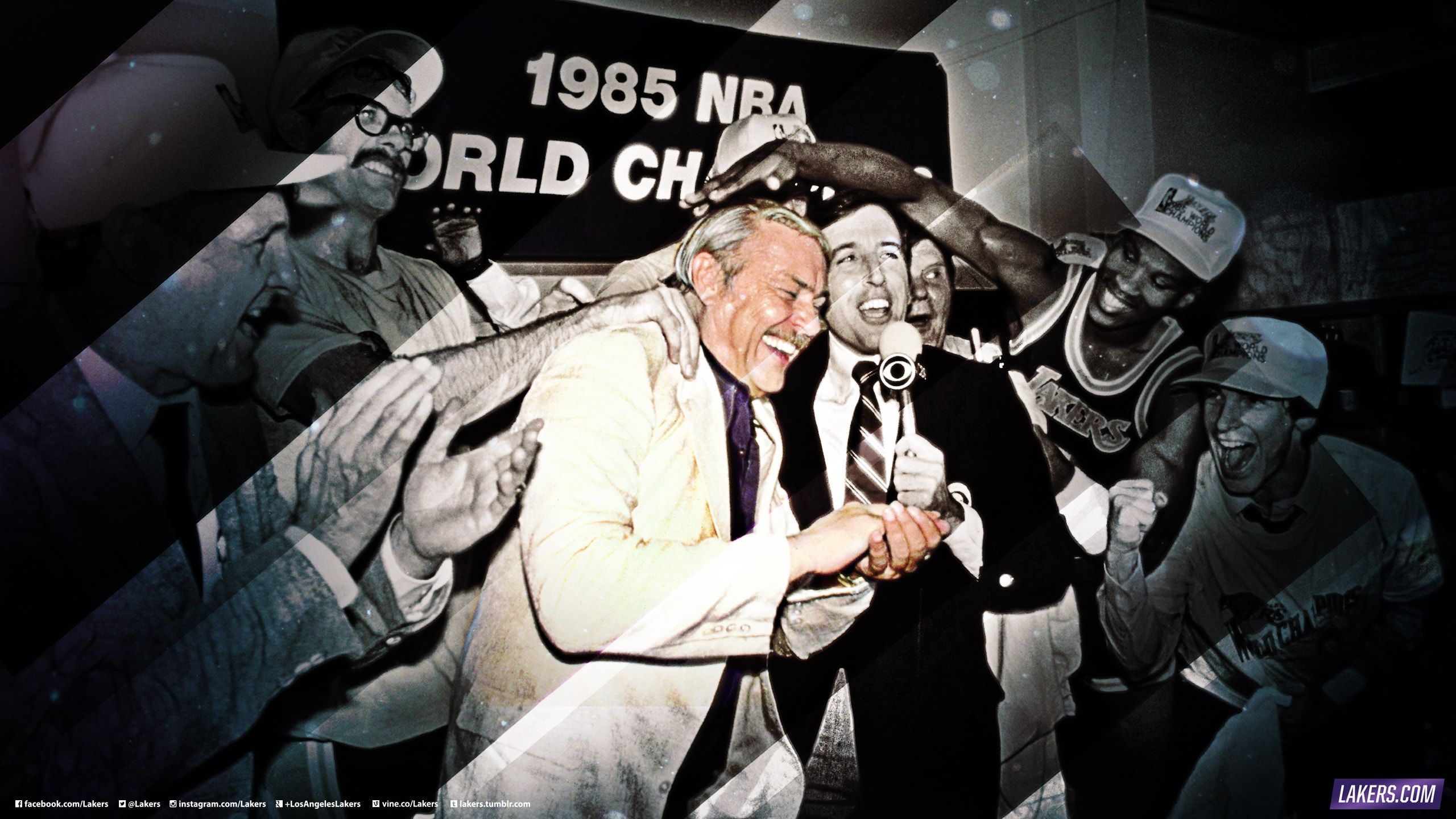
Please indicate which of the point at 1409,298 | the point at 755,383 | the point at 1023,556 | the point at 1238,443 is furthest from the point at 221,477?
the point at 1409,298

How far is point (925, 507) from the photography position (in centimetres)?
285

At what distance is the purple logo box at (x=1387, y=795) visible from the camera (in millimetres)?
3332

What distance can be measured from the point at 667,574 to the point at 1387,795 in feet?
9.04

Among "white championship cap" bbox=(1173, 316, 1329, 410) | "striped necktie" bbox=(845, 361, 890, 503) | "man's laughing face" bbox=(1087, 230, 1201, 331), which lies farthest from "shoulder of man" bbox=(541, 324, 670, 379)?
"white championship cap" bbox=(1173, 316, 1329, 410)

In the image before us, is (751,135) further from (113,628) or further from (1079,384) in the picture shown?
(113,628)

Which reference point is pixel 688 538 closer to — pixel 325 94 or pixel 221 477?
pixel 221 477

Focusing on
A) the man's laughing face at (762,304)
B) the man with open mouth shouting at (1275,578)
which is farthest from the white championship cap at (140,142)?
the man with open mouth shouting at (1275,578)

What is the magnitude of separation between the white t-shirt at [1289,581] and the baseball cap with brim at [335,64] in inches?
99.1

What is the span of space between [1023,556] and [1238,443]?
3.11 ft

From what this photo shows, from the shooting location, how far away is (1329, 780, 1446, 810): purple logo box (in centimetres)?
333

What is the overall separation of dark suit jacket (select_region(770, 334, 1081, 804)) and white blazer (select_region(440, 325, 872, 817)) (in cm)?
20

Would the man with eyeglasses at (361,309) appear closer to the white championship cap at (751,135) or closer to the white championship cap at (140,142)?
the white championship cap at (140,142)

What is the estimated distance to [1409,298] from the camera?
352cm

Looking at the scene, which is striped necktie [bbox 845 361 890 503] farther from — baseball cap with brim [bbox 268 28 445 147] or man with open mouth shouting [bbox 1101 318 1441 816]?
baseball cap with brim [bbox 268 28 445 147]
